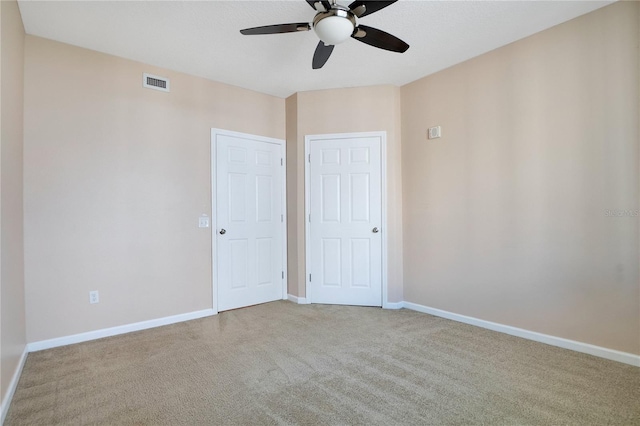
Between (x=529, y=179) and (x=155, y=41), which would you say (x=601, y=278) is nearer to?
(x=529, y=179)

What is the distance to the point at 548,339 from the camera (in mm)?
2736

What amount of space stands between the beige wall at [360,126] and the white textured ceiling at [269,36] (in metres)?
0.39

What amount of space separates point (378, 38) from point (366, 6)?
304 millimetres

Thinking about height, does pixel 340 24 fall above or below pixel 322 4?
below

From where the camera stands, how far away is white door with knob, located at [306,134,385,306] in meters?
3.93

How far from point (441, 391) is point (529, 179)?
6.46 feet

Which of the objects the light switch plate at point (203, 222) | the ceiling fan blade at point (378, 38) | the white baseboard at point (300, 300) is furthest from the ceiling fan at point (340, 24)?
the white baseboard at point (300, 300)

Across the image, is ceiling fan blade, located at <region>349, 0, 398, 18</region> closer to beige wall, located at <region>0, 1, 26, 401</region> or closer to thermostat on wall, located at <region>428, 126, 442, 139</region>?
thermostat on wall, located at <region>428, 126, 442, 139</region>

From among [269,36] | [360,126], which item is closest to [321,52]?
[269,36]

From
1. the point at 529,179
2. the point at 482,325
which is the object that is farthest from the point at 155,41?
the point at 482,325

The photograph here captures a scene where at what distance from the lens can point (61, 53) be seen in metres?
2.87

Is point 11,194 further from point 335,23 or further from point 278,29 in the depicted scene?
point 335,23

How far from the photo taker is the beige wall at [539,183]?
7.84ft

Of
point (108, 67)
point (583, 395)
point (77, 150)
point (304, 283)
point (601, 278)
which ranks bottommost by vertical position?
point (583, 395)
